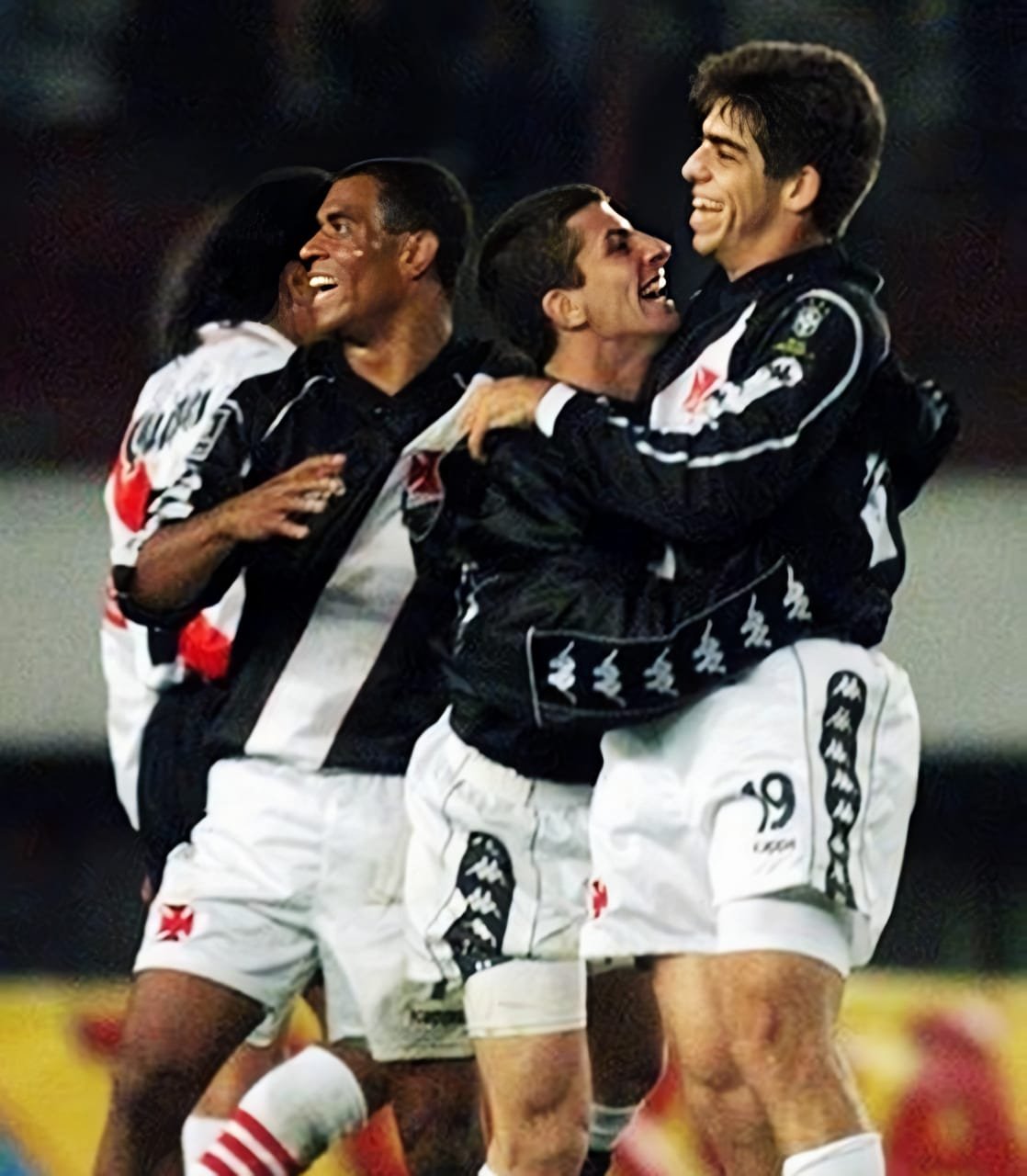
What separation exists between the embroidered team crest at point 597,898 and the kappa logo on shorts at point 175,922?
0.34 meters

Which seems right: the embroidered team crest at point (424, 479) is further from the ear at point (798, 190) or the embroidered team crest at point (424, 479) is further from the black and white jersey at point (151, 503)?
the ear at point (798, 190)

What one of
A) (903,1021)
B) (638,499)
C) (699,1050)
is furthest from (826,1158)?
(638,499)

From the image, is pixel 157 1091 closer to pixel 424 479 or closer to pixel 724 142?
pixel 424 479

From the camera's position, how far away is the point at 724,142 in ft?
7.80

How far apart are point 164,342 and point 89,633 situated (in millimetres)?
236

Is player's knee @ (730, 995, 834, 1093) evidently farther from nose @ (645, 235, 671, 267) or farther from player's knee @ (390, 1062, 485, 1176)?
nose @ (645, 235, 671, 267)

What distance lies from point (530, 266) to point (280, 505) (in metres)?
0.26

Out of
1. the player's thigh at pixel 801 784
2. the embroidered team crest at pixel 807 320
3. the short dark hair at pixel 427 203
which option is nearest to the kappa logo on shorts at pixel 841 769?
the player's thigh at pixel 801 784

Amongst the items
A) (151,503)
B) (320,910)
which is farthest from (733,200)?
(320,910)

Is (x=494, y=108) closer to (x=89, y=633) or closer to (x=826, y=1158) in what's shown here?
(x=89, y=633)

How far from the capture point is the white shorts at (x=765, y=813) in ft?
7.38

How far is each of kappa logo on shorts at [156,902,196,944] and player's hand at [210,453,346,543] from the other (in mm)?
299

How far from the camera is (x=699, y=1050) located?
2.32 m

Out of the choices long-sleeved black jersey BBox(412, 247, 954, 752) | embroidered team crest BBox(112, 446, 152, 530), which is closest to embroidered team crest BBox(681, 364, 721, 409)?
long-sleeved black jersey BBox(412, 247, 954, 752)
